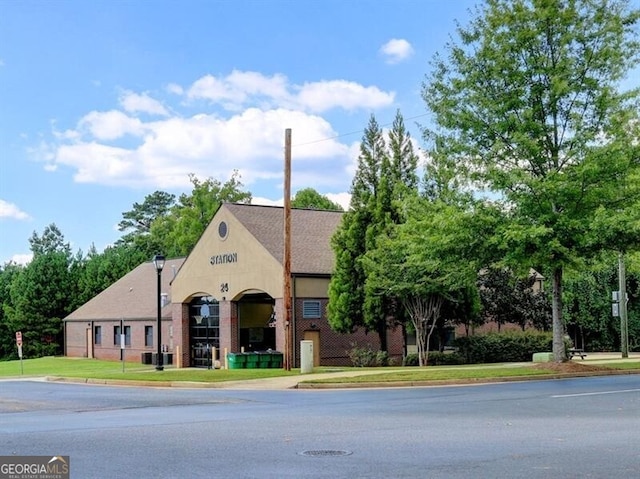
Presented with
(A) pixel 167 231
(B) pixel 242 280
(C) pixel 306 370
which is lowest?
(C) pixel 306 370

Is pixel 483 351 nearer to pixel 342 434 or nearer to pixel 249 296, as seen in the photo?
pixel 249 296

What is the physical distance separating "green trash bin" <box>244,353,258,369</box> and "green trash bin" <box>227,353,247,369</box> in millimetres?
156

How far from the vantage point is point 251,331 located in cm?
4350

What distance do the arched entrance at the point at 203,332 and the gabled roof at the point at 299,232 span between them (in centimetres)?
532

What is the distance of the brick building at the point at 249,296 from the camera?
38406 millimetres

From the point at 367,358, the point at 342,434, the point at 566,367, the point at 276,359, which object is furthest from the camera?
the point at 367,358

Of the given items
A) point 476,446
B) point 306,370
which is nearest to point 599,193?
point 306,370

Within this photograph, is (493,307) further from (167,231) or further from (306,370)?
A: (167,231)

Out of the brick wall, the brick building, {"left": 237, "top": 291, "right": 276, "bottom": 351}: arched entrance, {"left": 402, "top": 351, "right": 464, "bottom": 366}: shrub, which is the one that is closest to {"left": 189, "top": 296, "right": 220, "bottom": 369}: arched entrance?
the brick building

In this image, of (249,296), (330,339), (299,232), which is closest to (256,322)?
(249,296)

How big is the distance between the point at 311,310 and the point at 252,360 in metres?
4.19

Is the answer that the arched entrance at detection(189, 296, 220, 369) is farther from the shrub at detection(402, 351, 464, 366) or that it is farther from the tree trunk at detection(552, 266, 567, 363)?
the tree trunk at detection(552, 266, 567, 363)

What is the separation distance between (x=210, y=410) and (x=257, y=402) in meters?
2.12

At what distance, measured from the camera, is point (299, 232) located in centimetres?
4200
